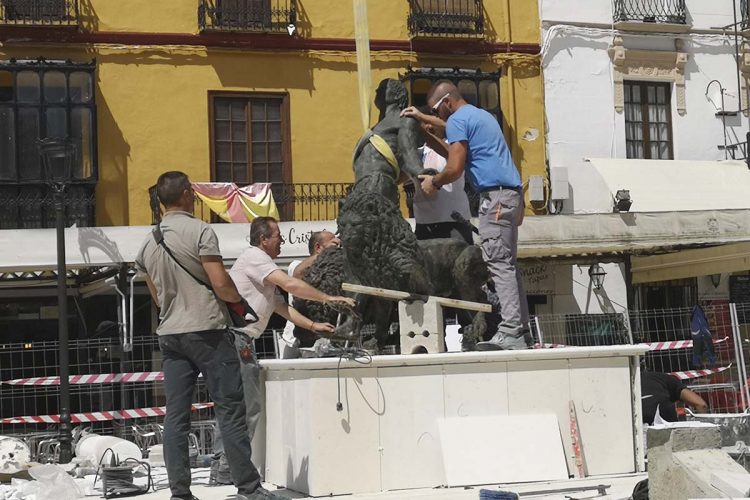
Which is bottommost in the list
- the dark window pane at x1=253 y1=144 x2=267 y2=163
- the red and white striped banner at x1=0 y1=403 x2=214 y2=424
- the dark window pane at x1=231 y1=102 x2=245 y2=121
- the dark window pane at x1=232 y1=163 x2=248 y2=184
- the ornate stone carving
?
the red and white striped banner at x1=0 y1=403 x2=214 y2=424

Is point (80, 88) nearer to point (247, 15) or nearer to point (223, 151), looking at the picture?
point (223, 151)

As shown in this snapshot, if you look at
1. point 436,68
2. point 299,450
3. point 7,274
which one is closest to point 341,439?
point 299,450

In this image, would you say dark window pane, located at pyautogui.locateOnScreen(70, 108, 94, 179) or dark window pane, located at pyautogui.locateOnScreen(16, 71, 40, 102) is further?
dark window pane, located at pyautogui.locateOnScreen(70, 108, 94, 179)

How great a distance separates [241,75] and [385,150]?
1431 centimetres

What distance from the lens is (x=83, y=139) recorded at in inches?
819

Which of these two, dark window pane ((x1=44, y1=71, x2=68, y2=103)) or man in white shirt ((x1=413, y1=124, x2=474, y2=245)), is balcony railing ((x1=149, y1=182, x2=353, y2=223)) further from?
man in white shirt ((x1=413, y1=124, x2=474, y2=245))

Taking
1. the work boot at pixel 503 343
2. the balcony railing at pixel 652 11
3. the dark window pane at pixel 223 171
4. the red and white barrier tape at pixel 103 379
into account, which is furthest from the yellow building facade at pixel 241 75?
Answer: the work boot at pixel 503 343

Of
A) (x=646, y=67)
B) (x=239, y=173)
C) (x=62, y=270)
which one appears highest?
(x=646, y=67)

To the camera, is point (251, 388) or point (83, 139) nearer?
point (251, 388)

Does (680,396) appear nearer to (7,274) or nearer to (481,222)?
(481,222)

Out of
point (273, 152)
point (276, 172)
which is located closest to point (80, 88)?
point (273, 152)

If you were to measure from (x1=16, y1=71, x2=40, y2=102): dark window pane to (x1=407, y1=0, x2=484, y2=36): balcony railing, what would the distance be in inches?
270

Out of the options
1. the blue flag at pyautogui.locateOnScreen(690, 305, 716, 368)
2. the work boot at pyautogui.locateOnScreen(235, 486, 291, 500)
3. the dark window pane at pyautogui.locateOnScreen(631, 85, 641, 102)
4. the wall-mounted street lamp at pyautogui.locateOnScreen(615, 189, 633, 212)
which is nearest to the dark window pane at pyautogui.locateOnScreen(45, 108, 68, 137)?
the wall-mounted street lamp at pyautogui.locateOnScreen(615, 189, 633, 212)

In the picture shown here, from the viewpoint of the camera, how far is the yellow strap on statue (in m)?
8.18
